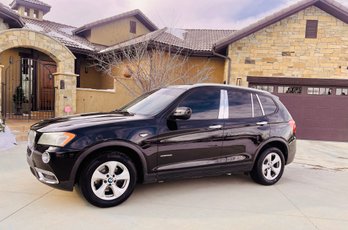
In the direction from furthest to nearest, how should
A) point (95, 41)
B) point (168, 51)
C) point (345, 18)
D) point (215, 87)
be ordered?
point (95, 41)
point (168, 51)
point (345, 18)
point (215, 87)

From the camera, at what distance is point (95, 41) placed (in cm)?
1747

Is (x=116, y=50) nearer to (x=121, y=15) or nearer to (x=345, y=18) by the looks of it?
(x=121, y=15)

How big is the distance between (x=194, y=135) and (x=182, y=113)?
0.45 m

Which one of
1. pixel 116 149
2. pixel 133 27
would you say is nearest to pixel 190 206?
pixel 116 149

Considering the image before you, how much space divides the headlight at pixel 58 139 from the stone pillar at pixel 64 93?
737 centimetres

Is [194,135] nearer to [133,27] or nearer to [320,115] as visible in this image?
[320,115]

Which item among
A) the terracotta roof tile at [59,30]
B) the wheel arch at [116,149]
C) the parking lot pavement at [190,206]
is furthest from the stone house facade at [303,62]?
the wheel arch at [116,149]

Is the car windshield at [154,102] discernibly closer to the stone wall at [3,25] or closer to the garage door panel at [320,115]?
the stone wall at [3,25]

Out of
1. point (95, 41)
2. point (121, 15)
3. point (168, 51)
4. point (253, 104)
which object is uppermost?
point (121, 15)

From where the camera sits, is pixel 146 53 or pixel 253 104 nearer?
pixel 253 104

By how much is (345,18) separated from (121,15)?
12.6 metres

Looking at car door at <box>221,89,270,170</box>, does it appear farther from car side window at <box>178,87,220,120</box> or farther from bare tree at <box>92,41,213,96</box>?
bare tree at <box>92,41,213,96</box>

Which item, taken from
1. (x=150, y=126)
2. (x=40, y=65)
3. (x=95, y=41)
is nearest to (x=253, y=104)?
(x=150, y=126)

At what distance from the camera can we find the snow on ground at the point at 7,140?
709 cm
